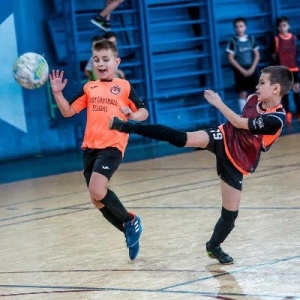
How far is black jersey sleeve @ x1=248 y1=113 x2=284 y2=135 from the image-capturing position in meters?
6.19

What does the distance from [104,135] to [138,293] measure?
1800 mm

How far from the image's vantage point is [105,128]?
23.2ft

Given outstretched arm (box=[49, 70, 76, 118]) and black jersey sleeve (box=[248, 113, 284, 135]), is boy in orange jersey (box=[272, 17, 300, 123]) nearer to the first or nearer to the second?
outstretched arm (box=[49, 70, 76, 118])

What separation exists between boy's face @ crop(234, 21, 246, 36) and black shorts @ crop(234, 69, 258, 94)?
2.17ft

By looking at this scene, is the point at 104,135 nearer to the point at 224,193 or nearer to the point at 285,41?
the point at 224,193

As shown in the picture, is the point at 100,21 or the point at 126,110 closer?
the point at 126,110

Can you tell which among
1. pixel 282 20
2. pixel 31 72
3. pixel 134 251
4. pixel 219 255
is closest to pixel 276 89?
pixel 219 255

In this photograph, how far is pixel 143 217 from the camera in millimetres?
8562

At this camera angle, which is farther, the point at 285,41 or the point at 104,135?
the point at 285,41

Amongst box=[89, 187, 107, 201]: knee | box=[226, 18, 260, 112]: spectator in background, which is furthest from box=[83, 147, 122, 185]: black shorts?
box=[226, 18, 260, 112]: spectator in background

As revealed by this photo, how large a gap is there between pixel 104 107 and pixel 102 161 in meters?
0.47

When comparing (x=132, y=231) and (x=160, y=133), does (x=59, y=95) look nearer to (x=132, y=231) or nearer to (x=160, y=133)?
(x=132, y=231)

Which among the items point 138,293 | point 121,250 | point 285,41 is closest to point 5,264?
point 121,250

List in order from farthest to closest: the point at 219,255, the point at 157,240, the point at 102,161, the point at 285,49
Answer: the point at 285,49, the point at 157,240, the point at 102,161, the point at 219,255
